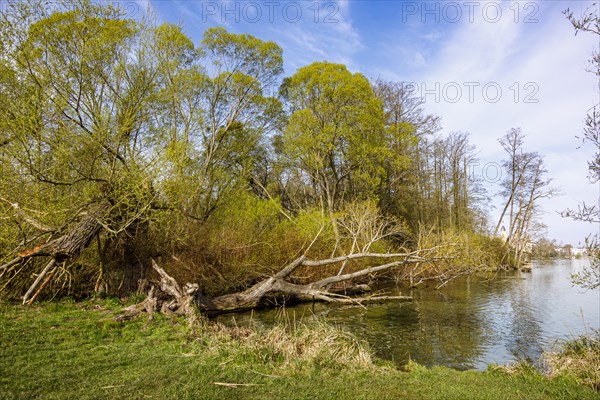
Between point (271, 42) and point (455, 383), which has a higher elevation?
point (271, 42)

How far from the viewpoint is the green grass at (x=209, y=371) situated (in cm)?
431

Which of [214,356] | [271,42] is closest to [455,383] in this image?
[214,356]

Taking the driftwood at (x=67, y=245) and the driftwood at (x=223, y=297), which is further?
the driftwood at (x=223, y=297)

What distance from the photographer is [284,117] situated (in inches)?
892

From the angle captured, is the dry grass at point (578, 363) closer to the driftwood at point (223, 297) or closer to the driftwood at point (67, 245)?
the driftwood at point (223, 297)

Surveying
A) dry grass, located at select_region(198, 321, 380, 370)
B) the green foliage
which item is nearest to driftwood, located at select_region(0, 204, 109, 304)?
dry grass, located at select_region(198, 321, 380, 370)

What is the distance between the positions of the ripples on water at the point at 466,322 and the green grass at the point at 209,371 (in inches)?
68.3

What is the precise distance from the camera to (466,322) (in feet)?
34.6

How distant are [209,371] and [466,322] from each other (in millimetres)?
8131

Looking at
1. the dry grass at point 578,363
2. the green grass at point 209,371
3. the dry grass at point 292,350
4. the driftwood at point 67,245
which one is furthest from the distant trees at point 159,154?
the dry grass at point 578,363

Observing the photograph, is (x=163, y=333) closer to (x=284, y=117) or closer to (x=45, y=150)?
(x=45, y=150)

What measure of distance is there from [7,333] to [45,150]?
394 cm

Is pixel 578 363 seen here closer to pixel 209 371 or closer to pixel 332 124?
pixel 209 371

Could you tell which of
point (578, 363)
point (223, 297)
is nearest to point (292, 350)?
point (578, 363)
